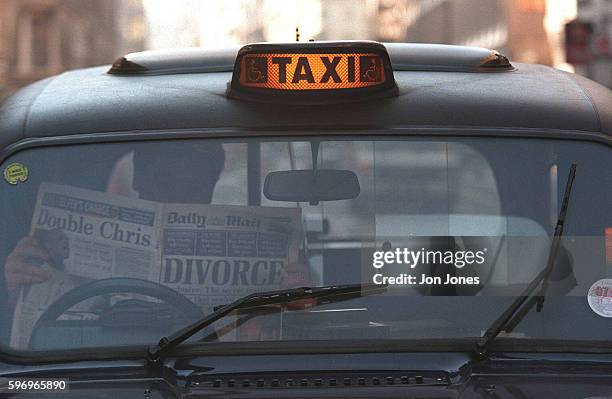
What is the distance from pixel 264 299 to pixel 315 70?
51 centimetres

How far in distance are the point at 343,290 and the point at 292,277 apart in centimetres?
11

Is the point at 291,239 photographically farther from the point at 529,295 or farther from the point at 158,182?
the point at 529,295

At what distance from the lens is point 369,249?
Result: 10.3 feet

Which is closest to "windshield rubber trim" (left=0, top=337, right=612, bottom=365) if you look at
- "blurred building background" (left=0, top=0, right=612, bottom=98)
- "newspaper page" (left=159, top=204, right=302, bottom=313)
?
"newspaper page" (left=159, top=204, right=302, bottom=313)

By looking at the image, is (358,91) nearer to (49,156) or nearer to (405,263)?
(405,263)

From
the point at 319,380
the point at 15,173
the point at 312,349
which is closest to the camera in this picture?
the point at 319,380

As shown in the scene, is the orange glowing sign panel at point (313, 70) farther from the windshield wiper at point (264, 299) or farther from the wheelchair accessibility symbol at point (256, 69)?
the windshield wiper at point (264, 299)

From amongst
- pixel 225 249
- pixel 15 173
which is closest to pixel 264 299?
pixel 225 249

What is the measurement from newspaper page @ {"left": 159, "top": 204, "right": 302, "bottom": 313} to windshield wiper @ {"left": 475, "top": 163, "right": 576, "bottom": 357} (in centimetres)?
43

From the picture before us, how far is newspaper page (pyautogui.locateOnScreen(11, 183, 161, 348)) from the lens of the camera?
3123 mm

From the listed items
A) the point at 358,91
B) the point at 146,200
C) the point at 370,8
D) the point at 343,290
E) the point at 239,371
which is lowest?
the point at 239,371

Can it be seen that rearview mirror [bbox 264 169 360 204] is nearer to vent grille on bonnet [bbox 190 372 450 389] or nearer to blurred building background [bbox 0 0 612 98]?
vent grille on bonnet [bbox 190 372 450 389]

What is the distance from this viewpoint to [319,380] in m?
2.89

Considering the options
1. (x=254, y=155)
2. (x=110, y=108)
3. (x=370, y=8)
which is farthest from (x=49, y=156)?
(x=370, y=8)
